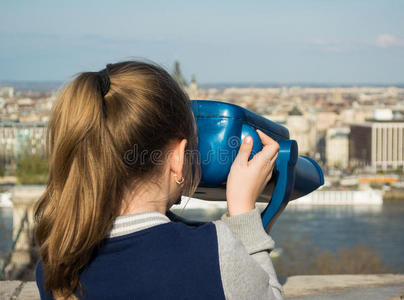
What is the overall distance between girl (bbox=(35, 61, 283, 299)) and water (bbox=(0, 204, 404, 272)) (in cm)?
874

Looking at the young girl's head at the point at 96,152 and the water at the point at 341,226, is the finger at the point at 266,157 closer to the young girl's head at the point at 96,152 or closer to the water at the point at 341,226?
the young girl's head at the point at 96,152

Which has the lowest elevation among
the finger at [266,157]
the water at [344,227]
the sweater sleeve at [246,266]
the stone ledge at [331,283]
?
the water at [344,227]

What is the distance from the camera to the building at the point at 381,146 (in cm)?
2906

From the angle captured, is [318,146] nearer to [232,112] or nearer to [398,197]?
[398,197]

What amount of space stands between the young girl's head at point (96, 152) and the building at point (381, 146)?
2901 cm

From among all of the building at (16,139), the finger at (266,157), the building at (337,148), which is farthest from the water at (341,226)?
the building at (337,148)

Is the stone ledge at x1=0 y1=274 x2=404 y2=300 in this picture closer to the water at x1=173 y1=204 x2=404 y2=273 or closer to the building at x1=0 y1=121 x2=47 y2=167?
the water at x1=173 y1=204 x2=404 y2=273

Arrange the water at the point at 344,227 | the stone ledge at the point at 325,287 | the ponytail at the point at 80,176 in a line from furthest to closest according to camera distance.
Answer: the water at the point at 344,227, the stone ledge at the point at 325,287, the ponytail at the point at 80,176

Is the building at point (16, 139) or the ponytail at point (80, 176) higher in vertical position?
the ponytail at point (80, 176)

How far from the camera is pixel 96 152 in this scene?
396 mm

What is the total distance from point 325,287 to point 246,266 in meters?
0.62

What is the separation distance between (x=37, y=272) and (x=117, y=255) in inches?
2.7

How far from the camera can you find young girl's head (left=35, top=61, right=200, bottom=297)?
393mm

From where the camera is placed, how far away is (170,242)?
40cm
